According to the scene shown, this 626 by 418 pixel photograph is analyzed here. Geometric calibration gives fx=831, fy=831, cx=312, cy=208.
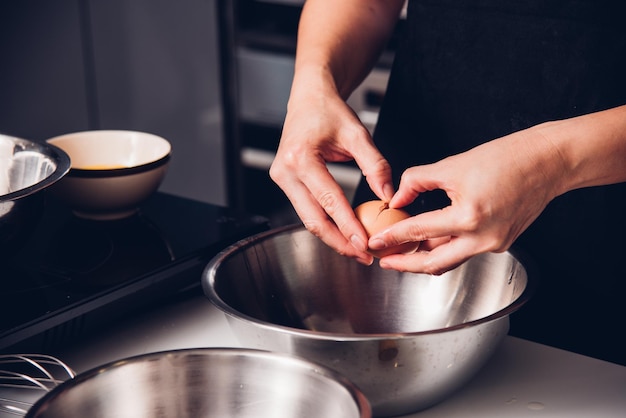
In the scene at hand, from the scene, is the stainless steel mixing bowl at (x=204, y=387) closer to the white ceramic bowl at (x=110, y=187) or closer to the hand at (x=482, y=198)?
the hand at (x=482, y=198)

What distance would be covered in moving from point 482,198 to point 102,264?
500mm

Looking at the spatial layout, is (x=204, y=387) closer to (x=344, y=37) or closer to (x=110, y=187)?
(x=110, y=187)

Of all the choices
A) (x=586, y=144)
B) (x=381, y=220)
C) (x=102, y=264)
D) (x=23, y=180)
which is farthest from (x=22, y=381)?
(x=586, y=144)

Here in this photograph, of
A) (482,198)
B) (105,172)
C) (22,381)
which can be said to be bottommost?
(22,381)

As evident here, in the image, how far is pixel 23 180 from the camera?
1093 mm

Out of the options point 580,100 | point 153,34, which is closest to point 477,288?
point 580,100

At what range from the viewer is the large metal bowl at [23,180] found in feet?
3.06

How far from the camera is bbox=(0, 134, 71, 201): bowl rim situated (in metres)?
0.92

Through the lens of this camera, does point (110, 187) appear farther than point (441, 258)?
Yes

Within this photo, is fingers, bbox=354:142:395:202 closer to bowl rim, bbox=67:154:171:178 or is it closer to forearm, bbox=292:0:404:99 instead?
forearm, bbox=292:0:404:99

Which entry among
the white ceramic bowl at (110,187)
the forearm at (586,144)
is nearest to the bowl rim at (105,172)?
the white ceramic bowl at (110,187)

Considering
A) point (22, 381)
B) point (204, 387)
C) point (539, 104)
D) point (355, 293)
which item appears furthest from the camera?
point (539, 104)

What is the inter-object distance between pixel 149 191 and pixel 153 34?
170 cm

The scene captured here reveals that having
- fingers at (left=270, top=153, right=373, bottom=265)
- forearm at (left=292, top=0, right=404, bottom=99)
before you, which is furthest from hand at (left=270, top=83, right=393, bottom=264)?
forearm at (left=292, top=0, right=404, bottom=99)
